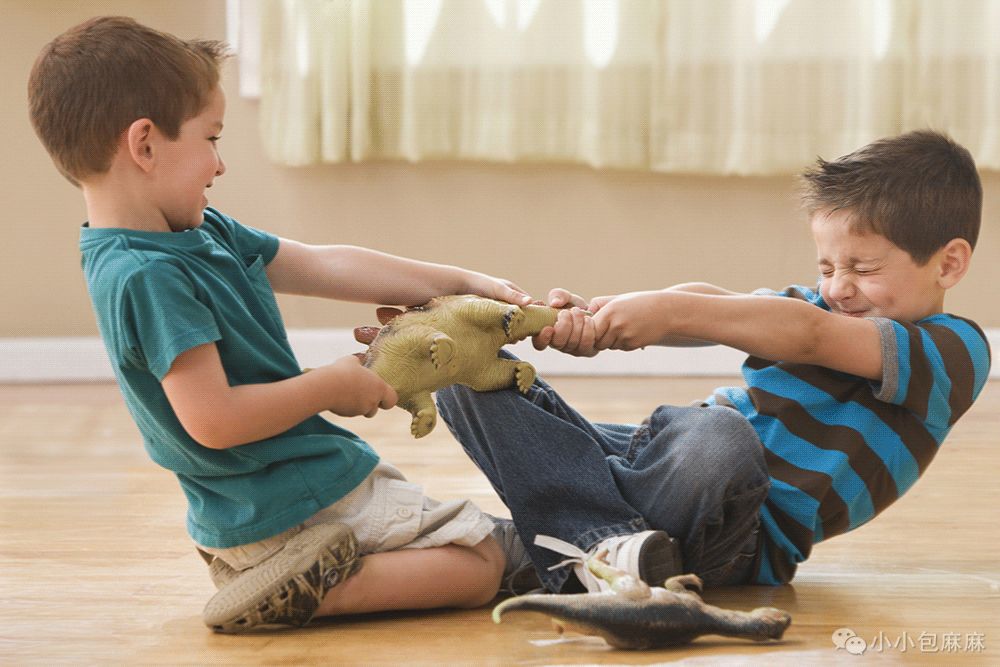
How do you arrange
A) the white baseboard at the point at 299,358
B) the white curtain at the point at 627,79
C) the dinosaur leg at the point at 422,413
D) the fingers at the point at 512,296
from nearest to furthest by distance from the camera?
1. the dinosaur leg at the point at 422,413
2. the fingers at the point at 512,296
3. the white curtain at the point at 627,79
4. the white baseboard at the point at 299,358

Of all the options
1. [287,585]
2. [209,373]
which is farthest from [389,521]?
[209,373]

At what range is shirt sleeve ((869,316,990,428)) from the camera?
100 centimetres

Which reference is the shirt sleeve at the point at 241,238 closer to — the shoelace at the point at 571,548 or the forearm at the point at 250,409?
the forearm at the point at 250,409

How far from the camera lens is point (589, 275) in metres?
2.51

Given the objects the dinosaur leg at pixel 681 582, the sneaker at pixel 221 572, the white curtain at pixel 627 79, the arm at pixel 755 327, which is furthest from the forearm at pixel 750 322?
the white curtain at pixel 627 79

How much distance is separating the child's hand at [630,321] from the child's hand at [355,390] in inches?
7.8

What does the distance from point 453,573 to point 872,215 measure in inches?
20.0

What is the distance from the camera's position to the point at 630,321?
3.33 feet

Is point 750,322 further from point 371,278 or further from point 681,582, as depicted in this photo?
point 371,278

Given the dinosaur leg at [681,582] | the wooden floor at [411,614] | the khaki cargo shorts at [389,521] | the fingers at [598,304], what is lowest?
the wooden floor at [411,614]

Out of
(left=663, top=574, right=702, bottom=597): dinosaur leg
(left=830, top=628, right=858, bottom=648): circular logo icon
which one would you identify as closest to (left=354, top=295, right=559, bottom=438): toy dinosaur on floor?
(left=663, top=574, right=702, bottom=597): dinosaur leg

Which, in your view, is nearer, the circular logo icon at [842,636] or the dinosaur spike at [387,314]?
the circular logo icon at [842,636]

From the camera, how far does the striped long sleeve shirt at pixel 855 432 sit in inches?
→ 39.9

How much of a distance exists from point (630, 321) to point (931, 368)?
27cm
